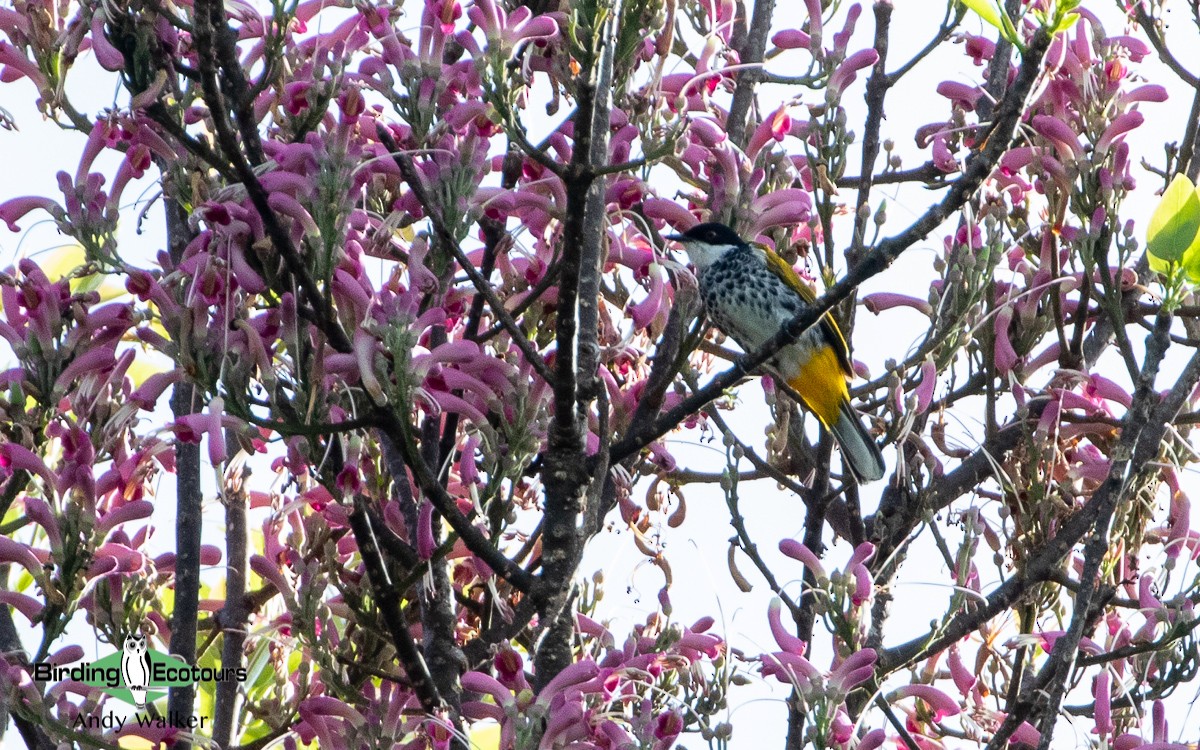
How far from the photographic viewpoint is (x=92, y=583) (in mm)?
3451

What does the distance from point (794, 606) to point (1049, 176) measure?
4.46 feet

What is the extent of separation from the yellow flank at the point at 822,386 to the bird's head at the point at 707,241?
45 cm

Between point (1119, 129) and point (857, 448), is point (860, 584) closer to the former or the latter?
point (857, 448)

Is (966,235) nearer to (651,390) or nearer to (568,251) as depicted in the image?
(651,390)

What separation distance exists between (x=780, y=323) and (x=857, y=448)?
98 centimetres

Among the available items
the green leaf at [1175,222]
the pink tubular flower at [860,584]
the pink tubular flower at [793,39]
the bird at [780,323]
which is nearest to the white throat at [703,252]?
the bird at [780,323]

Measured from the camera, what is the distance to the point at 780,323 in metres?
5.33

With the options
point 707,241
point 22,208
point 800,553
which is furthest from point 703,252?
point 22,208

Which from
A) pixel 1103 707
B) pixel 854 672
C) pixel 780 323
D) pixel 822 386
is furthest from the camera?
pixel 780 323

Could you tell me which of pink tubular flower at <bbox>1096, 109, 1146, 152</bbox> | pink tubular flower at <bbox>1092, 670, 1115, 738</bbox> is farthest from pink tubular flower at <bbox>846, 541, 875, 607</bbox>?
pink tubular flower at <bbox>1096, 109, 1146, 152</bbox>

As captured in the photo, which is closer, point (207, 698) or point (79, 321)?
Answer: point (79, 321)

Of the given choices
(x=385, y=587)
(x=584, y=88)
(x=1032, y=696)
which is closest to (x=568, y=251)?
(x=584, y=88)

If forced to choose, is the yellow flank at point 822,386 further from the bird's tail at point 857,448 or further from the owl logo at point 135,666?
the owl logo at point 135,666

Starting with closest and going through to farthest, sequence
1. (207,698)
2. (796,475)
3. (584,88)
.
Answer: (584,88) < (207,698) < (796,475)
